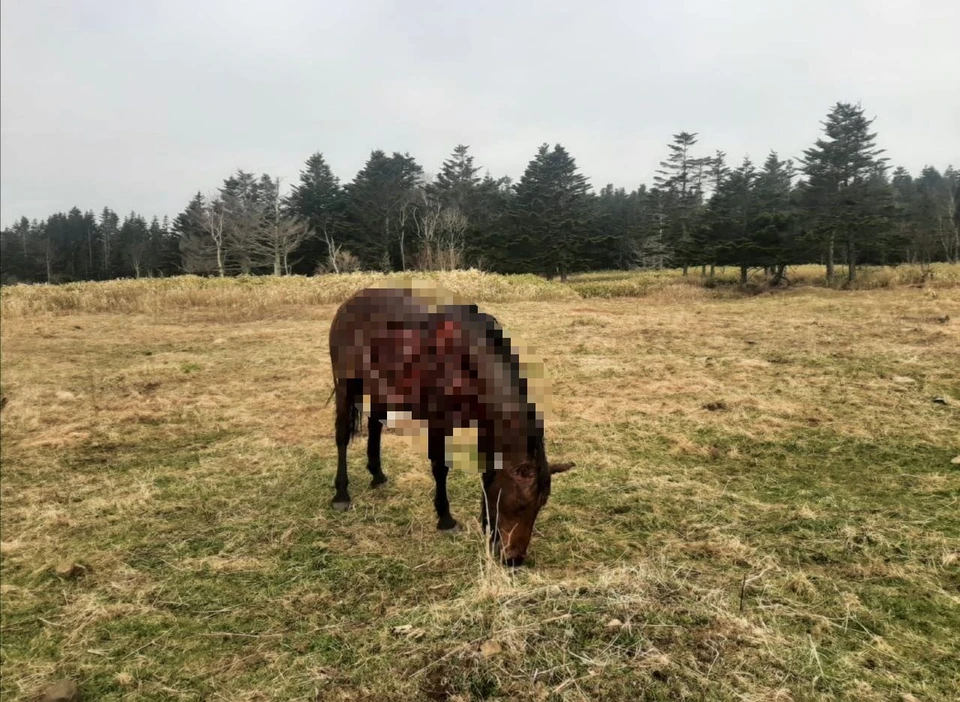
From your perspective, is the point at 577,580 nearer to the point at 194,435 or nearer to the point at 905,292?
the point at 194,435

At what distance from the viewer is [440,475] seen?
3725 mm

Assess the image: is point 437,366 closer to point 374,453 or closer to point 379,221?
point 374,453

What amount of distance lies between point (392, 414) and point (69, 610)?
2247 mm

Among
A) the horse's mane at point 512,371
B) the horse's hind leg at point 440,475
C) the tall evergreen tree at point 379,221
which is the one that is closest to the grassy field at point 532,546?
the horse's hind leg at point 440,475

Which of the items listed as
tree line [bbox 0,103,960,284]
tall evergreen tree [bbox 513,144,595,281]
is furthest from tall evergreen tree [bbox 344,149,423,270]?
tall evergreen tree [bbox 513,144,595,281]

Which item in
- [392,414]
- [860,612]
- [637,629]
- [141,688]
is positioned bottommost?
[141,688]

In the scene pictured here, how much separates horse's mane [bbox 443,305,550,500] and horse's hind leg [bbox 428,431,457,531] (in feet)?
1.85

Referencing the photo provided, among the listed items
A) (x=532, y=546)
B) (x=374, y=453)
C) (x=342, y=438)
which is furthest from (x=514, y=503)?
(x=374, y=453)

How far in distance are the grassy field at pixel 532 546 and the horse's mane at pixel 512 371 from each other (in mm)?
571

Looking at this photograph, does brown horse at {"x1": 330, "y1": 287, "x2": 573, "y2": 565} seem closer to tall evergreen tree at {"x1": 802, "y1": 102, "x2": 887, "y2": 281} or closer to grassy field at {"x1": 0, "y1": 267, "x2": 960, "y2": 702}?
grassy field at {"x1": 0, "y1": 267, "x2": 960, "y2": 702}

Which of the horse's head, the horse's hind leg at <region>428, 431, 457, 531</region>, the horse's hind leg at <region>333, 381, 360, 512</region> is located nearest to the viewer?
the horse's head

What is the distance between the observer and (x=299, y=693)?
7.60 ft

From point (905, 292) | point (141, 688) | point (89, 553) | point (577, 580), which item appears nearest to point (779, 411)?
point (577, 580)

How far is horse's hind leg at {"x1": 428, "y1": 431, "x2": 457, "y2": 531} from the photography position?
3436 mm
